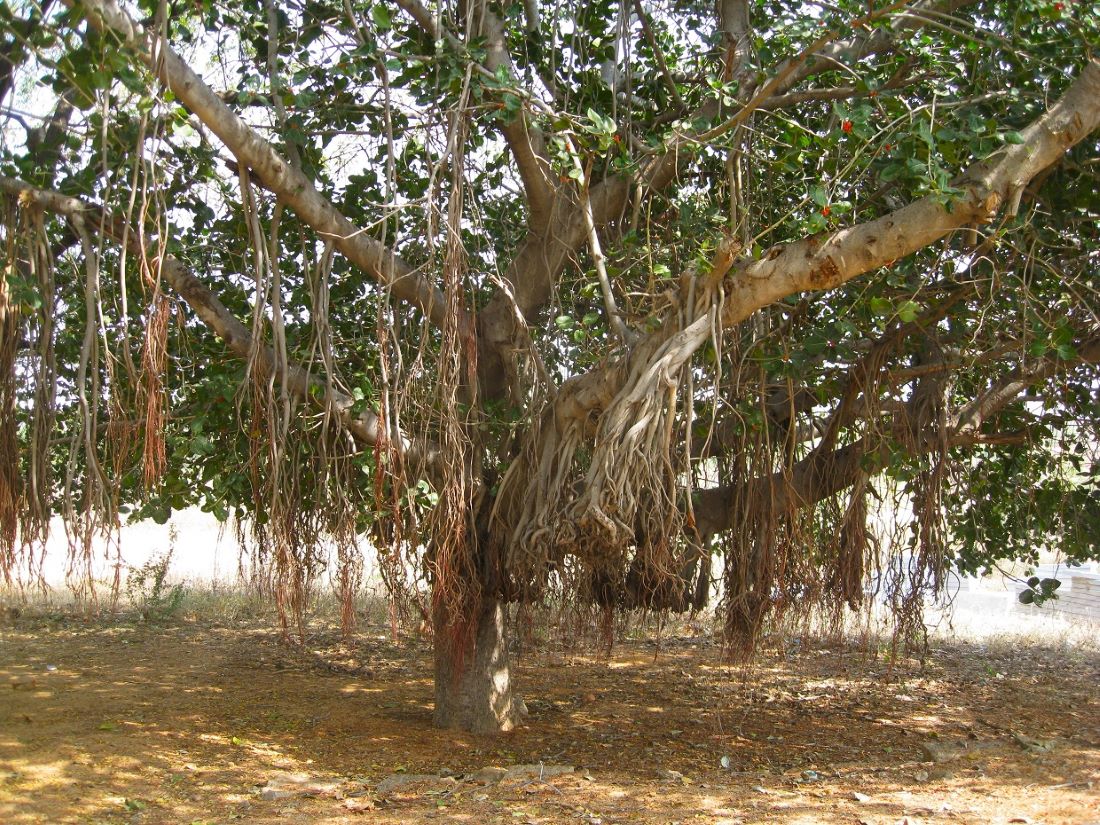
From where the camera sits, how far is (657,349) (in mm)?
4289

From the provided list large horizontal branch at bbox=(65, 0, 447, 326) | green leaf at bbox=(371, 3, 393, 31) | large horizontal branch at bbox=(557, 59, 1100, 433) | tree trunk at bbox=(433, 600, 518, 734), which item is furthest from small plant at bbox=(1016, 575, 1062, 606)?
green leaf at bbox=(371, 3, 393, 31)

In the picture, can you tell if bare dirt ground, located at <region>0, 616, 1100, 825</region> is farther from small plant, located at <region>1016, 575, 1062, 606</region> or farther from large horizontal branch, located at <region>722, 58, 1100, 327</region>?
large horizontal branch, located at <region>722, 58, 1100, 327</region>

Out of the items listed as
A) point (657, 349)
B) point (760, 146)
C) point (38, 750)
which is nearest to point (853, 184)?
point (760, 146)

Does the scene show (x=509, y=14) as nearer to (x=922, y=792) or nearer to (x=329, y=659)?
(x=922, y=792)

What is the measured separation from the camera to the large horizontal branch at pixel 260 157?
3.80 meters

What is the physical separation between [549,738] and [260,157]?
12.1ft

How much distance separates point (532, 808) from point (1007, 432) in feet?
12.4

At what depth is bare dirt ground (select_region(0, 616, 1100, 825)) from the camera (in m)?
4.63

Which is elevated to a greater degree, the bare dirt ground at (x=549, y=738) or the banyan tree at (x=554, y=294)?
the banyan tree at (x=554, y=294)

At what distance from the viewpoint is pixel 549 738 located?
6031 mm

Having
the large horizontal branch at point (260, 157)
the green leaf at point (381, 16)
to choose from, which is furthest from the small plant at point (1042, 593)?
the green leaf at point (381, 16)

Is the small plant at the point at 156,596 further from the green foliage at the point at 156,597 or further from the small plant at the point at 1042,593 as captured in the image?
the small plant at the point at 1042,593

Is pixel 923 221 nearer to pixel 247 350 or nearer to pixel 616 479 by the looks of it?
pixel 616 479

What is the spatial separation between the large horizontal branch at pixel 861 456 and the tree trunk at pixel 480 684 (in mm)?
1379
